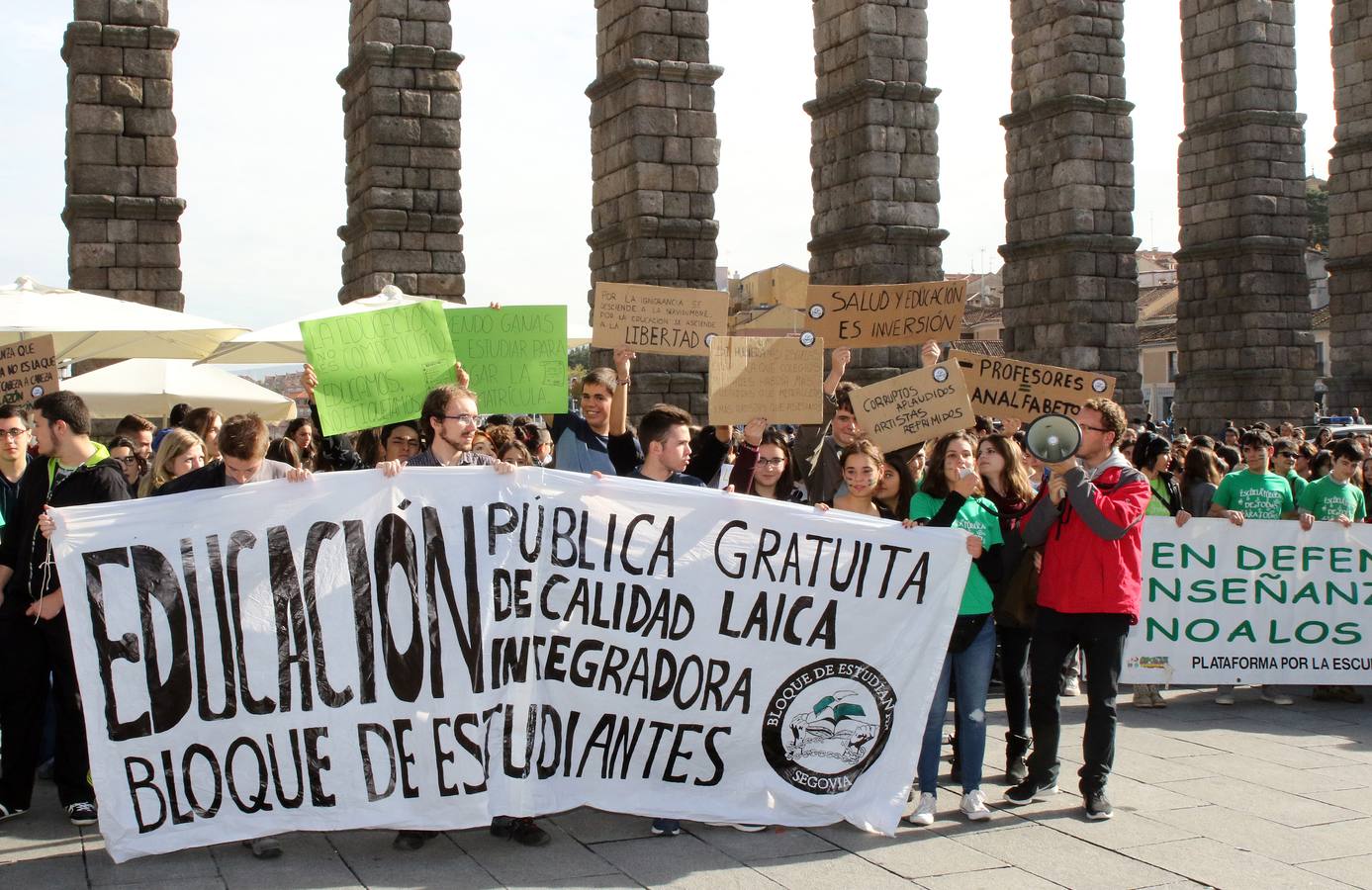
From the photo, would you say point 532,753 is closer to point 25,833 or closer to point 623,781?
point 623,781

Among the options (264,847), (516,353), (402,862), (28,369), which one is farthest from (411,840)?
(28,369)

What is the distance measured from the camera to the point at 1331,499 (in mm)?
8836

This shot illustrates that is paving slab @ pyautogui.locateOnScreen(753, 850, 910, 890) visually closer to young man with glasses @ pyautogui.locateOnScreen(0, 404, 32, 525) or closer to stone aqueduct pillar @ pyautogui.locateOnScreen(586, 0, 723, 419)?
young man with glasses @ pyautogui.locateOnScreen(0, 404, 32, 525)

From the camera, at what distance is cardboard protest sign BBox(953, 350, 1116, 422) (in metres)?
7.80

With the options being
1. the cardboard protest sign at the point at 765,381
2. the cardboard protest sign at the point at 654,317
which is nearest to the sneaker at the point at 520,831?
the cardboard protest sign at the point at 765,381

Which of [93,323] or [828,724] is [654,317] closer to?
[828,724]

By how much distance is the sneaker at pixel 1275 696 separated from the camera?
8391mm

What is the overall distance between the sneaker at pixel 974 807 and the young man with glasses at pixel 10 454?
4109 millimetres

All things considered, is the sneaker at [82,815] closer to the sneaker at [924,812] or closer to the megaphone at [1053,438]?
the sneaker at [924,812]

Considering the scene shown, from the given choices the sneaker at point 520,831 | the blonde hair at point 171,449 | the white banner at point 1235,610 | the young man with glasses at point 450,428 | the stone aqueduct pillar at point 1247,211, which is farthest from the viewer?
the stone aqueduct pillar at point 1247,211

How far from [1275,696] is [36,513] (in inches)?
271

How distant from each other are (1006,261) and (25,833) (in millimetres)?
16615

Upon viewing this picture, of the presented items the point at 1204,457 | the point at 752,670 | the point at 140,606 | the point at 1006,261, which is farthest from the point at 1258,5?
the point at 140,606

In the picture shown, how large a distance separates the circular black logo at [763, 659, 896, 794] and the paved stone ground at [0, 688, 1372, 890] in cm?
24
